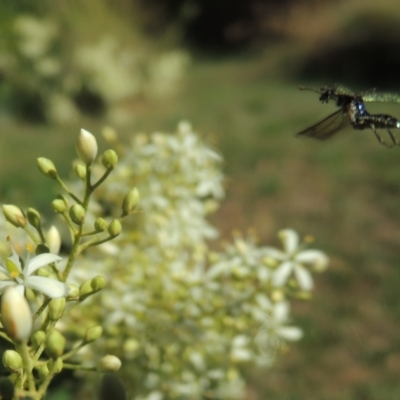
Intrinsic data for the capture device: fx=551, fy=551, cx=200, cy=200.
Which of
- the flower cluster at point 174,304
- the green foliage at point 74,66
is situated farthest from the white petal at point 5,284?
the green foliage at point 74,66

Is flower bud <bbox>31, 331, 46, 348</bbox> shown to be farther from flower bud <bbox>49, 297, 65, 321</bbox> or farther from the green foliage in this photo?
the green foliage

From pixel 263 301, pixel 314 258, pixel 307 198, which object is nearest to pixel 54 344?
pixel 263 301

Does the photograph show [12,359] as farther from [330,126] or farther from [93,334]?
[330,126]

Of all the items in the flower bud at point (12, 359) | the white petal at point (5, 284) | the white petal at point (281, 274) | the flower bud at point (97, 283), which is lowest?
the flower bud at point (12, 359)

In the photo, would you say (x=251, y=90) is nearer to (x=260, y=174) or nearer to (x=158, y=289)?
(x=260, y=174)

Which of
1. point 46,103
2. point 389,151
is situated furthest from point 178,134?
point 46,103

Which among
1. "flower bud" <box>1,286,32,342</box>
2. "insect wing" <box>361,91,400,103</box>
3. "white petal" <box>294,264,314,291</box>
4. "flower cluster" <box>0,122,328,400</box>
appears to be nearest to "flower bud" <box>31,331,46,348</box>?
"flower bud" <box>1,286,32,342</box>

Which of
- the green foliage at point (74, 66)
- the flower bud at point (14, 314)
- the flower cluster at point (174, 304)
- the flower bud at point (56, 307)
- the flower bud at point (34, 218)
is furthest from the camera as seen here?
the green foliage at point (74, 66)

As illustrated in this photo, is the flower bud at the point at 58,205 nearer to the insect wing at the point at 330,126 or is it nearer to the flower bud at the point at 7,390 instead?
the flower bud at the point at 7,390
